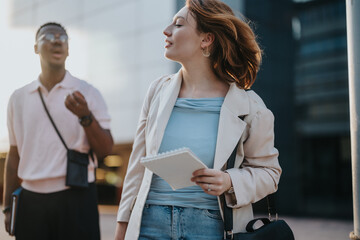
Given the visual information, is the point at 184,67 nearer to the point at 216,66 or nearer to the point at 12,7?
the point at 216,66

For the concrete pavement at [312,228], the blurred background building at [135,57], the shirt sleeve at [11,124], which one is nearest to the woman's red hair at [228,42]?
the shirt sleeve at [11,124]

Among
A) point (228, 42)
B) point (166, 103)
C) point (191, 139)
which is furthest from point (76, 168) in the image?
point (228, 42)

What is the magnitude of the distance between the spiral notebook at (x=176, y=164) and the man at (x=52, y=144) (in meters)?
1.15

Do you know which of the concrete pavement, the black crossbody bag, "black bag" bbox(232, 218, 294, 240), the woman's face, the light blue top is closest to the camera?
"black bag" bbox(232, 218, 294, 240)

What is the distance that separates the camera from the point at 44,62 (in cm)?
318

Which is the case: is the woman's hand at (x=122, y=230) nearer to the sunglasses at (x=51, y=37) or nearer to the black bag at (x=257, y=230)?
the black bag at (x=257, y=230)

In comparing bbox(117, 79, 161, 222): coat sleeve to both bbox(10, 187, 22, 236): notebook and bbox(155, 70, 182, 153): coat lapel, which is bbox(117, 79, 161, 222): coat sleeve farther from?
bbox(10, 187, 22, 236): notebook

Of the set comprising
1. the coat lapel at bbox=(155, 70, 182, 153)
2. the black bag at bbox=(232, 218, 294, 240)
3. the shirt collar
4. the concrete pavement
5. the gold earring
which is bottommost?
the concrete pavement

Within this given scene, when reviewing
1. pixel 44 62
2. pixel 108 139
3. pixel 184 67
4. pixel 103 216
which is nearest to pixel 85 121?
pixel 108 139

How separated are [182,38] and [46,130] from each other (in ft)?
4.19

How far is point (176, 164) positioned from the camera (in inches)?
72.0

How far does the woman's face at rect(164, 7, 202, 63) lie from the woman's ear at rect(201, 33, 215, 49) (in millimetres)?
41

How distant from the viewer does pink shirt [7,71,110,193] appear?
2979 millimetres

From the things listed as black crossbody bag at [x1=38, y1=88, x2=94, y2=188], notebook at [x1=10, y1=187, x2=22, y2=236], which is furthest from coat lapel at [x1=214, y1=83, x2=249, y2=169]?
notebook at [x1=10, y1=187, x2=22, y2=236]
